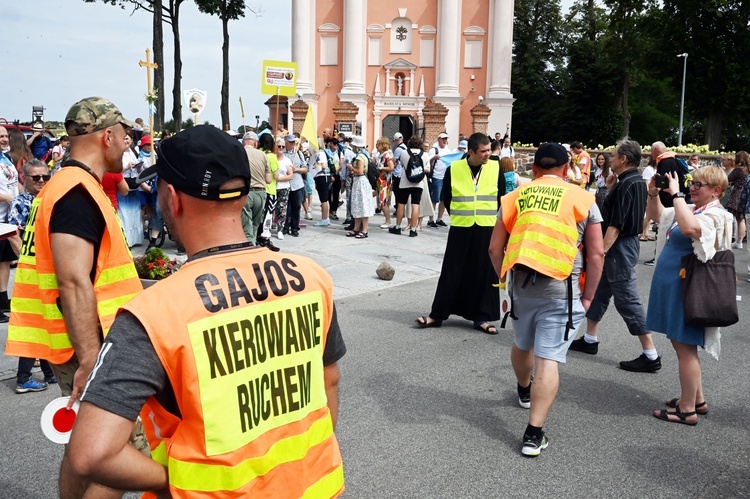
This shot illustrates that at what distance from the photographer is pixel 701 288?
4934mm

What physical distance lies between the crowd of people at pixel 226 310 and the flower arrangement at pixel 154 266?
717mm

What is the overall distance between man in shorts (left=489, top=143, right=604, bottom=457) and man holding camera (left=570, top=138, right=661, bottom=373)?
154 centimetres

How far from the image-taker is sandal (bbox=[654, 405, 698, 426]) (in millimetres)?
5074

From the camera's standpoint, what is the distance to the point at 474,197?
7367mm

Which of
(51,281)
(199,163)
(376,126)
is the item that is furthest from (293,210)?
(376,126)

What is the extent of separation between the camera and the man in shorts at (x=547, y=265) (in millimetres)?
4512

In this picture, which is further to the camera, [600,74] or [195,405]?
[600,74]

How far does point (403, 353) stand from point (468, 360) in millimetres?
608

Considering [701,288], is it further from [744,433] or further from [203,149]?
[203,149]

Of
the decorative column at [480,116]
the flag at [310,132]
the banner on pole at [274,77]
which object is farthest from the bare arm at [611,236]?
the decorative column at [480,116]

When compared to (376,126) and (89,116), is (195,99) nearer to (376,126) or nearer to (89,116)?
(89,116)

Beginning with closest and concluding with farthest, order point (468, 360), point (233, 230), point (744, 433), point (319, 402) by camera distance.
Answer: point (233, 230) → point (319, 402) → point (744, 433) → point (468, 360)

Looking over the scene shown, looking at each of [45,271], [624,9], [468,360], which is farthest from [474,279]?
[624,9]

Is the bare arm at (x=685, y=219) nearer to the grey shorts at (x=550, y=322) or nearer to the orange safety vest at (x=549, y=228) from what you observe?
the orange safety vest at (x=549, y=228)
